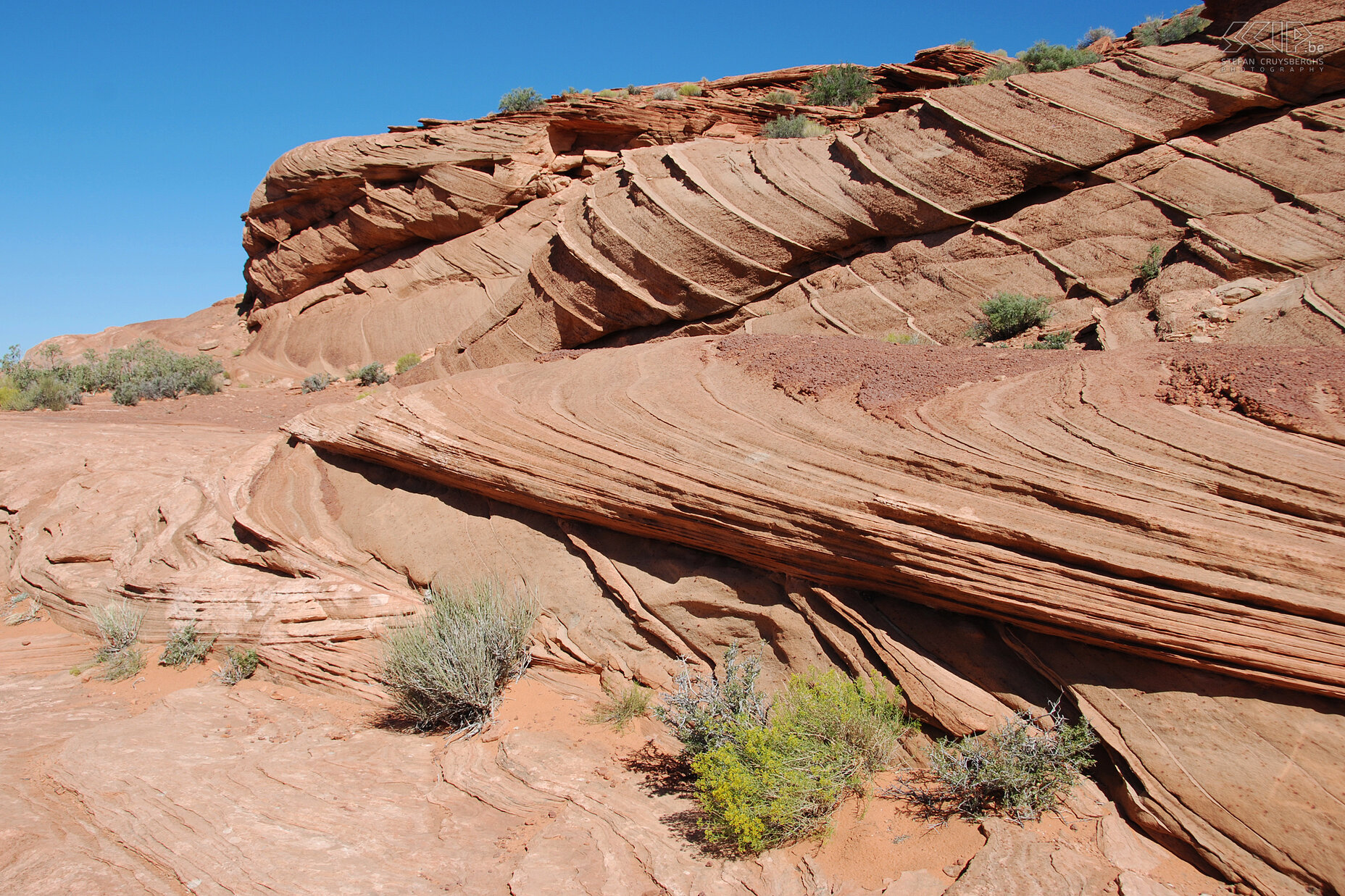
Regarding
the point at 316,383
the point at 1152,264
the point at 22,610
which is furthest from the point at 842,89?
the point at 22,610

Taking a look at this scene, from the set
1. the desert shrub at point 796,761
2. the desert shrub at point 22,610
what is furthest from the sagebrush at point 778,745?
the desert shrub at point 22,610

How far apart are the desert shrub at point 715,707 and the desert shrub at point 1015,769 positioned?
971 millimetres

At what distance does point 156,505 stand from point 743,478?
6.59 meters

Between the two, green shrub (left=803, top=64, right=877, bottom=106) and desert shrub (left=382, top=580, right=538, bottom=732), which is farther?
green shrub (left=803, top=64, right=877, bottom=106)

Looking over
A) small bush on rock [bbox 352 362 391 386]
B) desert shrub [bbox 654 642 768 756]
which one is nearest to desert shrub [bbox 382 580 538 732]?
desert shrub [bbox 654 642 768 756]

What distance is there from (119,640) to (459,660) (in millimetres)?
3719

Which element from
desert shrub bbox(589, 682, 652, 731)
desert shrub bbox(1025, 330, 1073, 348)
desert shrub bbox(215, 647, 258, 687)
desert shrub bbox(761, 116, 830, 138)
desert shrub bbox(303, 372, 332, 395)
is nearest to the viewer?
desert shrub bbox(589, 682, 652, 731)

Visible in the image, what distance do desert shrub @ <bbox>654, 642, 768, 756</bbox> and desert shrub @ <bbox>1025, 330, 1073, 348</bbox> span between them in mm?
6265

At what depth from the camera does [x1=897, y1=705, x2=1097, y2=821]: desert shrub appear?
11.3 ft

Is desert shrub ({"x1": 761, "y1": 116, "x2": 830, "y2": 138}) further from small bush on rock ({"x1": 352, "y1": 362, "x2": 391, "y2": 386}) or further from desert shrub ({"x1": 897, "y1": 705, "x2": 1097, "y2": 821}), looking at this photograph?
desert shrub ({"x1": 897, "y1": 705, "x2": 1097, "y2": 821})

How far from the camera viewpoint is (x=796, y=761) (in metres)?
3.72

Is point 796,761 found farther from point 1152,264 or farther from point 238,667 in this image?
point 1152,264

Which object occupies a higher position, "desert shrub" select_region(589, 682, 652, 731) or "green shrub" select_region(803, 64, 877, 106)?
"green shrub" select_region(803, 64, 877, 106)

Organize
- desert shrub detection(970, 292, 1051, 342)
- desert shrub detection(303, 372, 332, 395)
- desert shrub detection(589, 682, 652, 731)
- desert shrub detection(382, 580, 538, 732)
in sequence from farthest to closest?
1. desert shrub detection(303, 372, 332, 395)
2. desert shrub detection(970, 292, 1051, 342)
3. desert shrub detection(382, 580, 538, 732)
4. desert shrub detection(589, 682, 652, 731)
